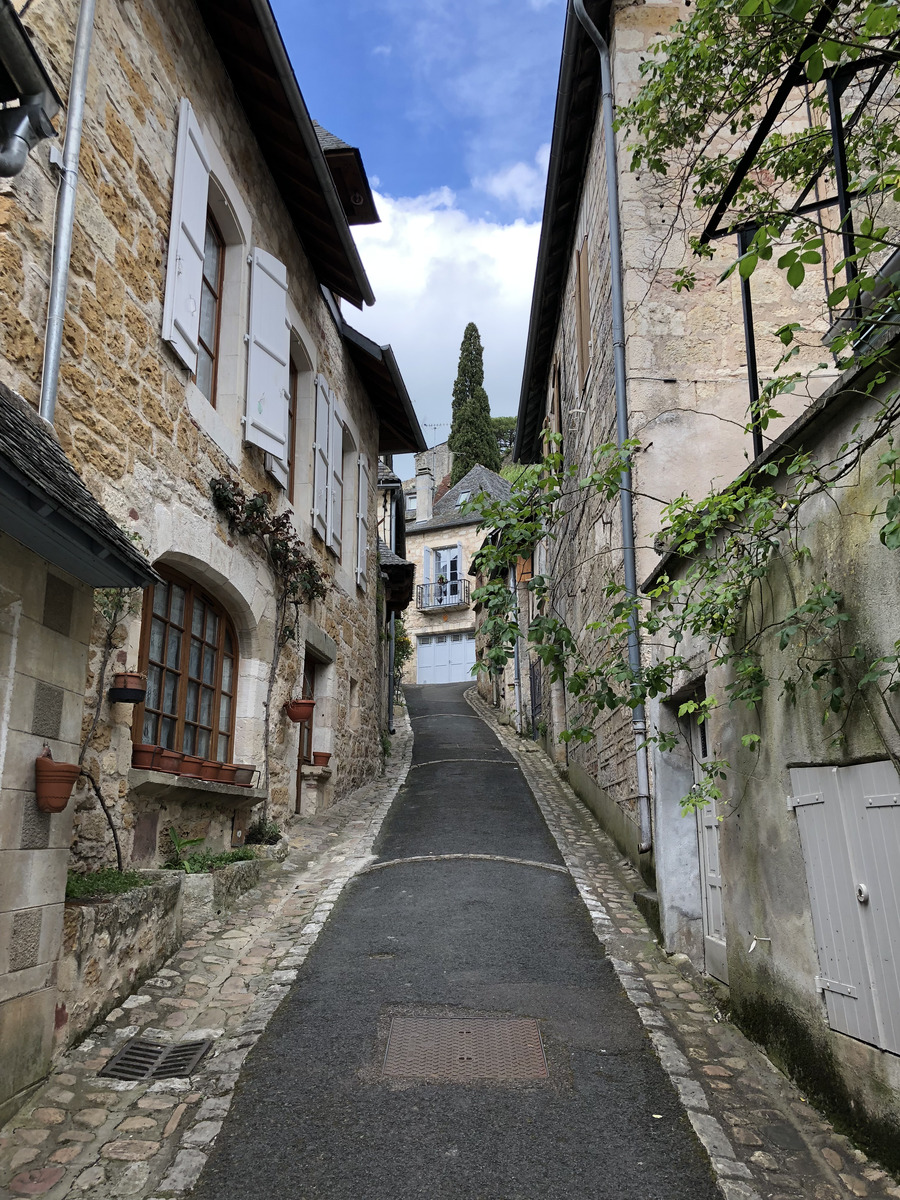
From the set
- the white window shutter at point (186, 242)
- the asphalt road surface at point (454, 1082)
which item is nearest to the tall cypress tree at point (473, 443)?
the white window shutter at point (186, 242)

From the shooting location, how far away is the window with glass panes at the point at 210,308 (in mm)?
6434

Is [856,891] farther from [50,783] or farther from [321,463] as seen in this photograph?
[321,463]

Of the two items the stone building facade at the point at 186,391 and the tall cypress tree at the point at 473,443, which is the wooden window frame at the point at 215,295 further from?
the tall cypress tree at the point at 473,443

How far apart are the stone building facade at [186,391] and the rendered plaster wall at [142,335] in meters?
0.02

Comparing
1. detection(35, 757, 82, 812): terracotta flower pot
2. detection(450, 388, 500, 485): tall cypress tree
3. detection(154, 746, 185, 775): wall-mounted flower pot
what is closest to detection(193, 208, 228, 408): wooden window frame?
detection(154, 746, 185, 775): wall-mounted flower pot

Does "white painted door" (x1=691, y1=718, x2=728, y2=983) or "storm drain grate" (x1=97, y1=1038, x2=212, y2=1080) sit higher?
"white painted door" (x1=691, y1=718, x2=728, y2=983)

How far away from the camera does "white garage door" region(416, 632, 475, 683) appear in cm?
3067

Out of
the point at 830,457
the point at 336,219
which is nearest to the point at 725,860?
the point at 830,457

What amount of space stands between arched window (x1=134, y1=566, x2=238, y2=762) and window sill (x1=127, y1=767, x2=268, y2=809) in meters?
0.34

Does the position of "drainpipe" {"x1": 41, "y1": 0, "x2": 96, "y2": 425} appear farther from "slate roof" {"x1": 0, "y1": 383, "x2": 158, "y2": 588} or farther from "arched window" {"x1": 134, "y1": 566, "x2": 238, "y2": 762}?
"arched window" {"x1": 134, "y1": 566, "x2": 238, "y2": 762}

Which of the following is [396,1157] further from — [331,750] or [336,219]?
[336,219]

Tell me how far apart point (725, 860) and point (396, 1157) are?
2.09m

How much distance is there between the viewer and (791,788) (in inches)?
140

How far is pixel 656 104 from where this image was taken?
4363 mm
